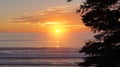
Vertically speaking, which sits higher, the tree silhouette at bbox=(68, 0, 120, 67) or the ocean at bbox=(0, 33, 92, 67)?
the tree silhouette at bbox=(68, 0, 120, 67)

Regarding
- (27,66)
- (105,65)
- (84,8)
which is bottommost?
(27,66)

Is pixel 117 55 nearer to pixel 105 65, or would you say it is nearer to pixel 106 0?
pixel 105 65

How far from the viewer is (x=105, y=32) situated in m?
17.5

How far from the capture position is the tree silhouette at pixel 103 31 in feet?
55.1

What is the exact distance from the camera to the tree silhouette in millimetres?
16797

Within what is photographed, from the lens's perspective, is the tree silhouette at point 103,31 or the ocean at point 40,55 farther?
the ocean at point 40,55

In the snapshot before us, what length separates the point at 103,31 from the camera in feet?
58.1

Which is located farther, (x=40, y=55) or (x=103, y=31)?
(x=40, y=55)

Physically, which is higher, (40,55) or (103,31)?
(103,31)

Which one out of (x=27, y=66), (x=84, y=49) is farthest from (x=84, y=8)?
(x=27, y=66)

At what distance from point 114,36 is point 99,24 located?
1047 millimetres

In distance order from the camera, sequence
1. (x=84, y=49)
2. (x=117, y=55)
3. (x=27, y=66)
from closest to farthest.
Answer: (x=117, y=55) → (x=84, y=49) → (x=27, y=66)

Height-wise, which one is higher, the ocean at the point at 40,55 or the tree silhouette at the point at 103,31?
the tree silhouette at the point at 103,31

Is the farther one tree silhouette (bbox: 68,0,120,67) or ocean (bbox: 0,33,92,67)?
ocean (bbox: 0,33,92,67)
